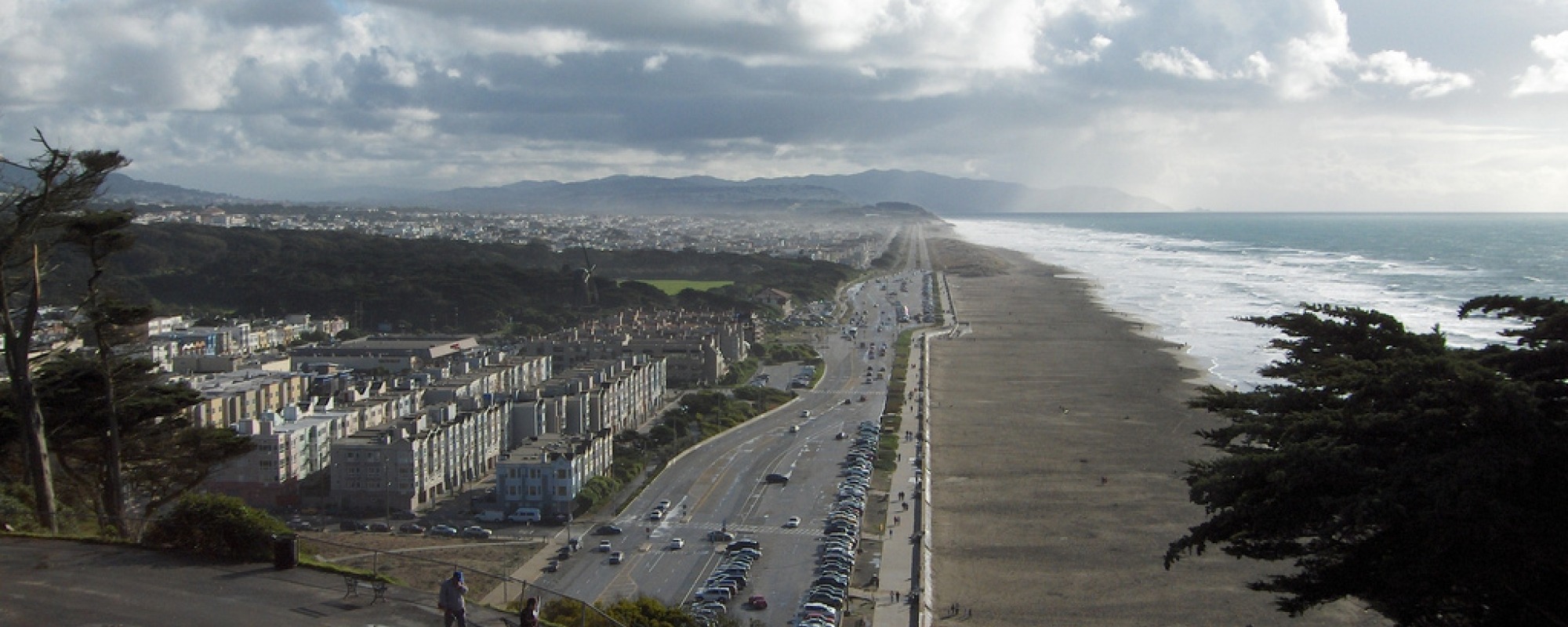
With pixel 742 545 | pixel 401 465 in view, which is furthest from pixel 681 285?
pixel 742 545

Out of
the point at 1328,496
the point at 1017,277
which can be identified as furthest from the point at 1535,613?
the point at 1017,277

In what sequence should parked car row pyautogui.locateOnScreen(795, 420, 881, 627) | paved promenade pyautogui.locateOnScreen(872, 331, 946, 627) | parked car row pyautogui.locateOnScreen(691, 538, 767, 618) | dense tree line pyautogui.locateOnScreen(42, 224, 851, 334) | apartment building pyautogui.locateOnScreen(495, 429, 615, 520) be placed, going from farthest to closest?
dense tree line pyautogui.locateOnScreen(42, 224, 851, 334) → apartment building pyautogui.locateOnScreen(495, 429, 615, 520) → paved promenade pyautogui.locateOnScreen(872, 331, 946, 627) → parked car row pyautogui.locateOnScreen(691, 538, 767, 618) → parked car row pyautogui.locateOnScreen(795, 420, 881, 627)

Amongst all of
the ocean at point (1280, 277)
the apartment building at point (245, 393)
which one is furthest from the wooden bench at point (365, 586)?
the apartment building at point (245, 393)

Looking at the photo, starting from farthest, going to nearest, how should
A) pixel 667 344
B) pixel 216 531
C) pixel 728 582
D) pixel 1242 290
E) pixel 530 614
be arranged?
1. pixel 1242 290
2. pixel 667 344
3. pixel 728 582
4. pixel 216 531
5. pixel 530 614

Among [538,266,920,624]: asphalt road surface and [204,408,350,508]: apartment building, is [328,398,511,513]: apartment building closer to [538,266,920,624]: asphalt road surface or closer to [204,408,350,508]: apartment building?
[204,408,350,508]: apartment building

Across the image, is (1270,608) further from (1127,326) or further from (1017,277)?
(1017,277)

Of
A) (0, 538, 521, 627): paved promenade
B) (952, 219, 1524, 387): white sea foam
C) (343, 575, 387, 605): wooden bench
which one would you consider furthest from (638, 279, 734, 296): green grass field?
(343, 575, 387, 605): wooden bench

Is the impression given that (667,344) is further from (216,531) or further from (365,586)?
(365,586)
